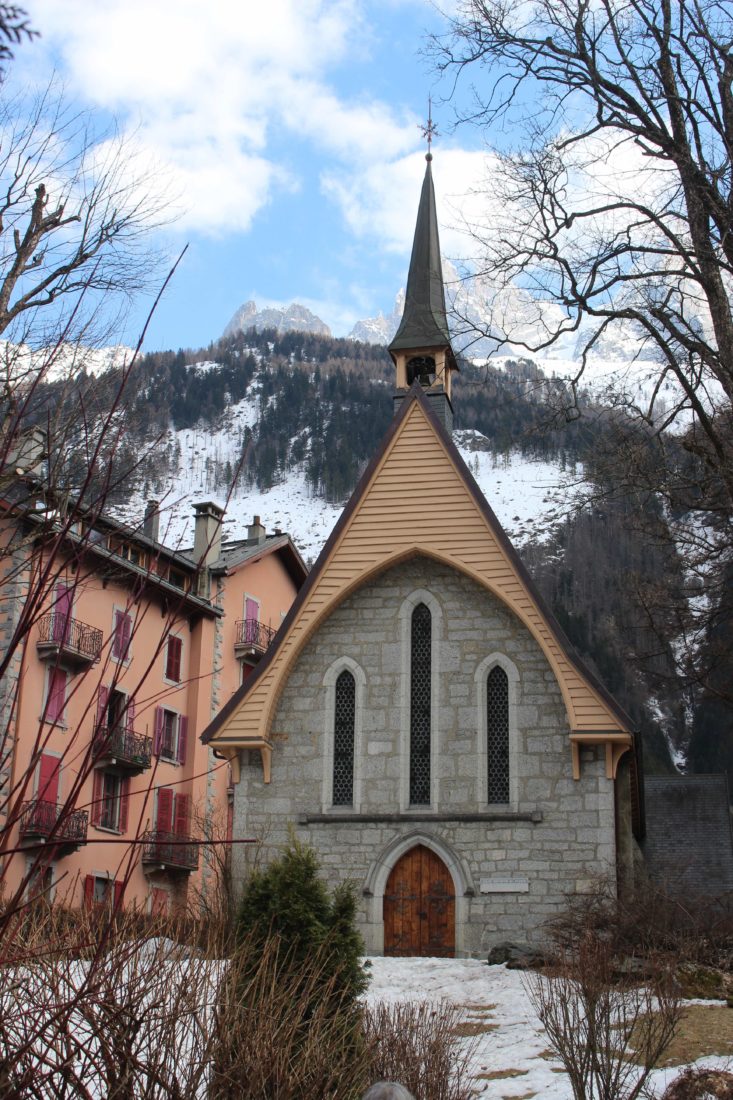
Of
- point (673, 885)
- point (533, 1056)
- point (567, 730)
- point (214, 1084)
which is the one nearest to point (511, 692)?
point (567, 730)

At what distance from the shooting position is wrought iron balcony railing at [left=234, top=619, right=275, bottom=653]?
140 ft

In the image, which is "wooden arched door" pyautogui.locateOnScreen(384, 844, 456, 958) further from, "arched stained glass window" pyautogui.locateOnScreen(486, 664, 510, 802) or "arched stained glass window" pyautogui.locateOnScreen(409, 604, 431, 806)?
"arched stained glass window" pyautogui.locateOnScreen(486, 664, 510, 802)

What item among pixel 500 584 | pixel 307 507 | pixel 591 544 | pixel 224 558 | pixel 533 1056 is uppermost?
pixel 307 507

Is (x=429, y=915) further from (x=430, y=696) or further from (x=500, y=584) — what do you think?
(x=500, y=584)

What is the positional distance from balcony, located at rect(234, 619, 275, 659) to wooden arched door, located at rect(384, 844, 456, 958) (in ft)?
73.4

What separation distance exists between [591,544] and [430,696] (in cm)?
9098

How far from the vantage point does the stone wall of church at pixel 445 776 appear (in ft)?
65.2

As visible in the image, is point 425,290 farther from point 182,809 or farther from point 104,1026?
point 104,1026

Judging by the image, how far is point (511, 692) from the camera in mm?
20938

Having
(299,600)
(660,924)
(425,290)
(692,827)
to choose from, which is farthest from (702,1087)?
(692,827)

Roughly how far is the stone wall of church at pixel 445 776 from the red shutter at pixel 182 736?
58.1 feet

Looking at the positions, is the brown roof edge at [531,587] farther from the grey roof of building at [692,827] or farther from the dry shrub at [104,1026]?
the dry shrub at [104,1026]

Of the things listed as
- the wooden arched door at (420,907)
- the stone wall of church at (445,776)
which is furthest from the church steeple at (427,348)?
the wooden arched door at (420,907)

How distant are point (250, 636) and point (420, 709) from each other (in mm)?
21998
